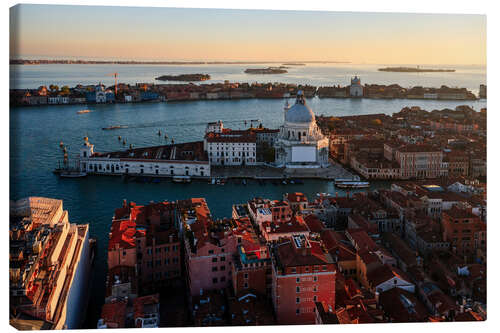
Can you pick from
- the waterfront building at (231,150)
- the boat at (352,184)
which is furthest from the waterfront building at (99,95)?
the boat at (352,184)

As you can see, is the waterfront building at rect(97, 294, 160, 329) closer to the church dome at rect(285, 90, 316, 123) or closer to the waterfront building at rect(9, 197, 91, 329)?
the waterfront building at rect(9, 197, 91, 329)

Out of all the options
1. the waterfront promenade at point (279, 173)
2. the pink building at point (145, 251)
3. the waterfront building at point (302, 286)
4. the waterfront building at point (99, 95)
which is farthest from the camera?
the waterfront building at point (99, 95)

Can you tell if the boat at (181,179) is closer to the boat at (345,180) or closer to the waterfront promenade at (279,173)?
the waterfront promenade at (279,173)

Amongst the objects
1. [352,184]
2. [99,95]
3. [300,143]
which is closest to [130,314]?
[352,184]

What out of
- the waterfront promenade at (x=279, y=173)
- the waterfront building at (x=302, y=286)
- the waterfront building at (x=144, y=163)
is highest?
the waterfront building at (x=144, y=163)

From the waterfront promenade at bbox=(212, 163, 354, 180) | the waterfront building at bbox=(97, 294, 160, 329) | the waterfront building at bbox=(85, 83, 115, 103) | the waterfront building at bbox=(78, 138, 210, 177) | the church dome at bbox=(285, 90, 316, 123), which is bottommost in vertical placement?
the waterfront building at bbox=(97, 294, 160, 329)

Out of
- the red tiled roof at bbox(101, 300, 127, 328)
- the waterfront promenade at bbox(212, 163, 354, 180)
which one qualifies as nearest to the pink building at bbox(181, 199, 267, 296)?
the red tiled roof at bbox(101, 300, 127, 328)

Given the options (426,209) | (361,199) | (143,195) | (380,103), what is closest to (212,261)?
(361,199)
